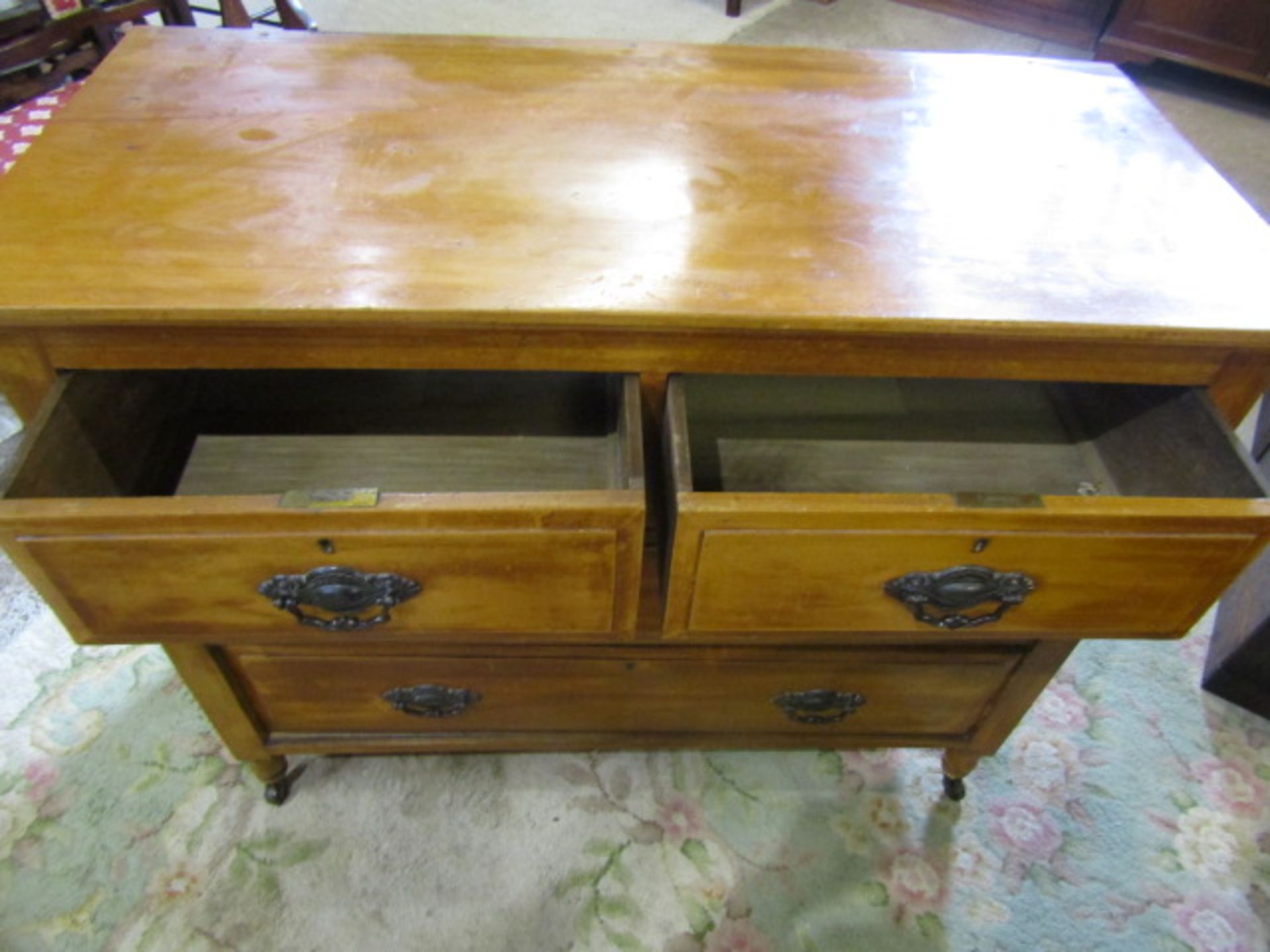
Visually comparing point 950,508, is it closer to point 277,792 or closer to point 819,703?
point 819,703

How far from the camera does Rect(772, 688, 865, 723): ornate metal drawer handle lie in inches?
32.3

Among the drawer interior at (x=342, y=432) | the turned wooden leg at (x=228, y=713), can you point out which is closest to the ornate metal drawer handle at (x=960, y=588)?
the drawer interior at (x=342, y=432)

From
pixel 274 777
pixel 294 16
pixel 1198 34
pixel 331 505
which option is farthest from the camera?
pixel 1198 34

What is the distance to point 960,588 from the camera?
2.03 ft

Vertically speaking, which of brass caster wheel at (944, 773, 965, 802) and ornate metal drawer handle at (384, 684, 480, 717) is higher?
ornate metal drawer handle at (384, 684, 480, 717)

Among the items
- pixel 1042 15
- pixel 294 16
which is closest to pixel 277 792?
pixel 294 16

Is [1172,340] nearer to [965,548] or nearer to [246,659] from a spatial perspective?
[965,548]

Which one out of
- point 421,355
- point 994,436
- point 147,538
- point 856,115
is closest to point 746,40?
point 856,115

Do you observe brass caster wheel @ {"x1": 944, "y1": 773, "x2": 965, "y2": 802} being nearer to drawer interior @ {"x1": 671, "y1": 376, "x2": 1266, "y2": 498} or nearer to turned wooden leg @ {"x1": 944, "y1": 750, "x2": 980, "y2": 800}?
turned wooden leg @ {"x1": 944, "y1": 750, "x2": 980, "y2": 800}

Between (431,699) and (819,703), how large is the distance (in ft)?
1.24

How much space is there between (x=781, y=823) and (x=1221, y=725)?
59cm

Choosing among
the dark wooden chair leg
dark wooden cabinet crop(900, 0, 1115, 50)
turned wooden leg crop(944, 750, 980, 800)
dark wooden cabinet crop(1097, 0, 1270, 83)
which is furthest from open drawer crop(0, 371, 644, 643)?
dark wooden cabinet crop(900, 0, 1115, 50)

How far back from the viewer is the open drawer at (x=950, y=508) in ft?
1.88

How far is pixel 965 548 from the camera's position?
0.60 metres
